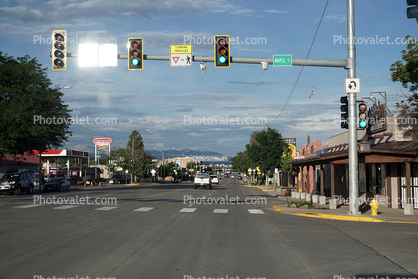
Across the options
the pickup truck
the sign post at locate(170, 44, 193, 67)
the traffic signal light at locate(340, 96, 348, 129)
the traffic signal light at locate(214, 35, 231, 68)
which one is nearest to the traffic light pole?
the traffic signal light at locate(340, 96, 348, 129)

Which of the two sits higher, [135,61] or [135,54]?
[135,54]

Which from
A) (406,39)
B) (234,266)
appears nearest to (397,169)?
(406,39)

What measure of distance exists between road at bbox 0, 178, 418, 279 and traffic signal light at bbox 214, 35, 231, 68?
653 centimetres

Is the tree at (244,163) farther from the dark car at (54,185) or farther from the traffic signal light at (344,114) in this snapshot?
the traffic signal light at (344,114)

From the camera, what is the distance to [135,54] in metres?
16.9

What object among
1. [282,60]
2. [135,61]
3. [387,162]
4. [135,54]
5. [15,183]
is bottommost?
[15,183]

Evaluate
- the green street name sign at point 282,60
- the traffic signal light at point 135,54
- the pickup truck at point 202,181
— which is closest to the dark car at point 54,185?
the pickup truck at point 202,181

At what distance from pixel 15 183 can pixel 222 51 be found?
2722cm

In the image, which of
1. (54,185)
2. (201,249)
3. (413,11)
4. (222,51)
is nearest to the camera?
(413,11)

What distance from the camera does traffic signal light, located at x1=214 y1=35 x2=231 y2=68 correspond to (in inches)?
659

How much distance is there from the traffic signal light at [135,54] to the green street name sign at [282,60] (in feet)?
18.9

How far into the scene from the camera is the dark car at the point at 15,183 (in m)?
35.4

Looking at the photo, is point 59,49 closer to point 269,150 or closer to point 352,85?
point 352,85

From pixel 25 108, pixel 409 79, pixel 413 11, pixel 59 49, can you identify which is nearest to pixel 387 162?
pixel 409 79
